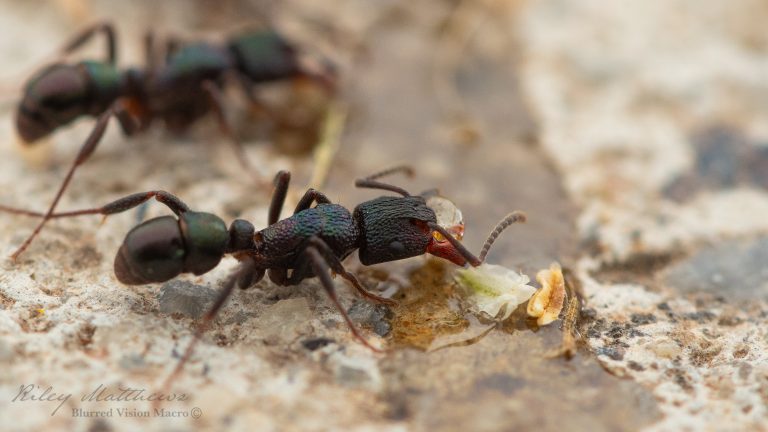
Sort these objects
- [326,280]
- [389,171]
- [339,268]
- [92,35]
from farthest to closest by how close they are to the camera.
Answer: [92,35] → [389,171] → [339,268] → [326,280]

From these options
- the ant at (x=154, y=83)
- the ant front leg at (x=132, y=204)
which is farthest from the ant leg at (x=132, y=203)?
the ant at (x=154, y=83)

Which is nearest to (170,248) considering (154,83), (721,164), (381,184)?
(381,184)

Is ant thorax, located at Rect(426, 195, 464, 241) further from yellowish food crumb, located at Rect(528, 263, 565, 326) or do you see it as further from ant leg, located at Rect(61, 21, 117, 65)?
ant leg, located at Rect(61, 21, 117, 65)

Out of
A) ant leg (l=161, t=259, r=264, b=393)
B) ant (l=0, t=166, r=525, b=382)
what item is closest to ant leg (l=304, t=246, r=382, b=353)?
ant (l=0, t=166, r=525, b=382)

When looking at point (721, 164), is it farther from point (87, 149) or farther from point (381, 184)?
point (87, 149)

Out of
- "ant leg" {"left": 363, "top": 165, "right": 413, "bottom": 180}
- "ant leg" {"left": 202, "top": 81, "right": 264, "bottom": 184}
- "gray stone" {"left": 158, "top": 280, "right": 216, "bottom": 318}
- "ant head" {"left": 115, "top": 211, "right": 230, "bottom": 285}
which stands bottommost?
"gray stone" {"left": 158, "top": 280, "right": 216, "bottom": 318}
